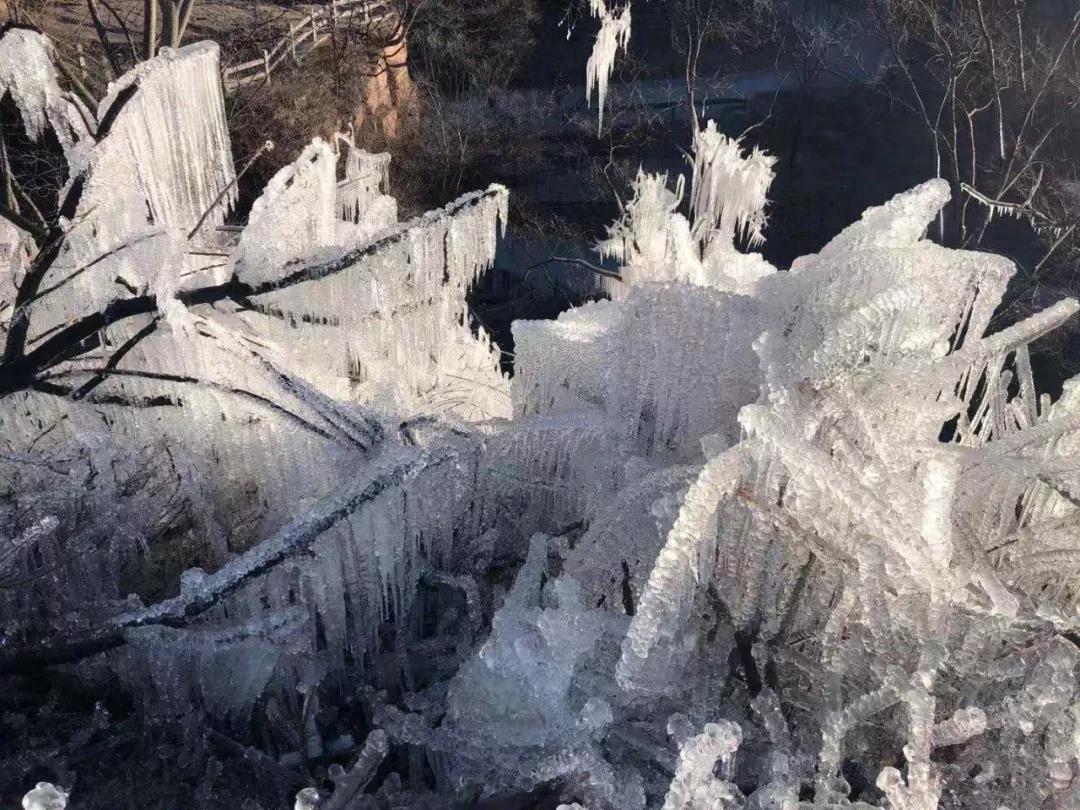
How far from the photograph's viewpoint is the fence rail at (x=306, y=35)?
623 cm

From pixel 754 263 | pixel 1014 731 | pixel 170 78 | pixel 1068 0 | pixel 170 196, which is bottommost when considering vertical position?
pixel 1014 731

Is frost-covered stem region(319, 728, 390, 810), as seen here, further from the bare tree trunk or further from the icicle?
the bare tree trunk

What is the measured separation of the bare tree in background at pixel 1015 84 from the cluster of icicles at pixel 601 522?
4.66 metres

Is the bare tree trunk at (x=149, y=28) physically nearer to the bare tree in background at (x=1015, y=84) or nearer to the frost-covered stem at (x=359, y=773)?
the frost-covered stem at (x=359, y=773)

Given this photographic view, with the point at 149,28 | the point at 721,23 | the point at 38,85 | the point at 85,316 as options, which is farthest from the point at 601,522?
the point at 721,23

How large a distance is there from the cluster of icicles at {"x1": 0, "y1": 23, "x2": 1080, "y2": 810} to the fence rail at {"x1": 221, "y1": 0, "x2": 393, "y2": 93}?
16.8 feet

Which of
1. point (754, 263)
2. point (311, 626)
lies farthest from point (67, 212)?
point (754, 263)

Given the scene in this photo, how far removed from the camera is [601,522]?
1.23 meters

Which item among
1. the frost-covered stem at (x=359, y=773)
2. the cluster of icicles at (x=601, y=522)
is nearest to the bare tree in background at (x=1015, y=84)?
the cluster of icicles at (x=601, y=522)

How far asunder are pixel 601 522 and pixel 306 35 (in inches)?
273

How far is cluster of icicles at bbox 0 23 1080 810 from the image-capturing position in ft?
3.14

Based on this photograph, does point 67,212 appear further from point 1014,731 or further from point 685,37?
point 685,37

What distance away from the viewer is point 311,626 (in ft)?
3.92

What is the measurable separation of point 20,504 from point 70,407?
23 cm
